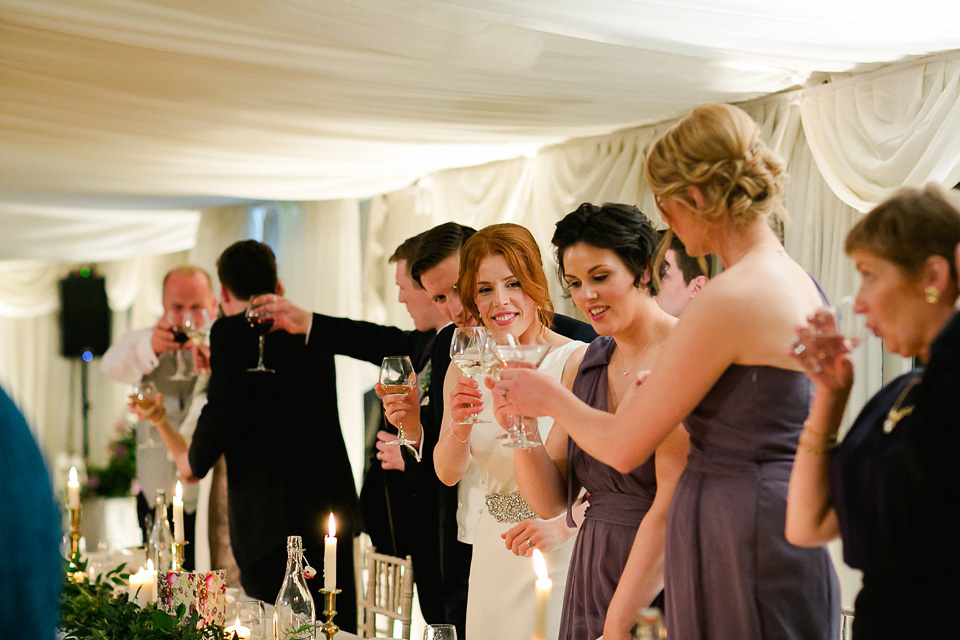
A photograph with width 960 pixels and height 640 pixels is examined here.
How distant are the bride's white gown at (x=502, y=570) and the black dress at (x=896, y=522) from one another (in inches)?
57.6

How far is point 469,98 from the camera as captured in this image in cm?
425

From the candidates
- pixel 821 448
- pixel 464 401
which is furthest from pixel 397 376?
pixel 821 448

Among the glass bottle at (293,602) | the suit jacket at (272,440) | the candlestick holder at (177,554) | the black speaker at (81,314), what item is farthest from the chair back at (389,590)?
the black speaker at (81,314)

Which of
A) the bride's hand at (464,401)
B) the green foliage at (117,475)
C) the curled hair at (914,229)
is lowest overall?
the green foliage at (117,475)

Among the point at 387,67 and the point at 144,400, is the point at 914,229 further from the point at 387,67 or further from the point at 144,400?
the point at 144,400

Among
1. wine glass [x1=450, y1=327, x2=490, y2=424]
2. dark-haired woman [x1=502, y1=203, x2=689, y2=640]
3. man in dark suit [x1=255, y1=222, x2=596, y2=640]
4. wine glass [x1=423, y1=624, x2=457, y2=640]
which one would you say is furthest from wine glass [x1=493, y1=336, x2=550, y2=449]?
man in dark suit [x1=255, y1=222, x2=596, y2=640]

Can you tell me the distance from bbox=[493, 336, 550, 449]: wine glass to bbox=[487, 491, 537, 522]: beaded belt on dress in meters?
0.92

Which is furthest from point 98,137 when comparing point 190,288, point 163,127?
point 190,288

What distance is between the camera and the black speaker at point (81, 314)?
36.9 feet

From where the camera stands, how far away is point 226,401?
439 centimetres

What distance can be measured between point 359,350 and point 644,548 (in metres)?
2.66

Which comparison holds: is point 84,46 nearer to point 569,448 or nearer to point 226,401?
point 226,401

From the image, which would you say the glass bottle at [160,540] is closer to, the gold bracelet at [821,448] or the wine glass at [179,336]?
the wine glass at [179,336]

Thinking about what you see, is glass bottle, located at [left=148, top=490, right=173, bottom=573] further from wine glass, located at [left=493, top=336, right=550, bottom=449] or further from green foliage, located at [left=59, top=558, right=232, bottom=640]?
wine glass, located at [left=493, top=336, right=550, bottom=449]
